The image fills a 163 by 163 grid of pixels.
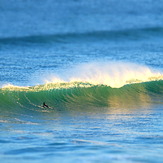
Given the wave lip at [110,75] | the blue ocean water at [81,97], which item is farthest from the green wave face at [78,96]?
the wave lip at [110,75]

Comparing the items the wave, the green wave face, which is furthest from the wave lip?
the green wave face

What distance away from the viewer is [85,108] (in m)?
14.6

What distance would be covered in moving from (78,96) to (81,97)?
91 millimetres

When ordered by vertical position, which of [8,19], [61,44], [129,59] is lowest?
[129,59]

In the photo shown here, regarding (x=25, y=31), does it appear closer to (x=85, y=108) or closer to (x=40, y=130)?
(x=85, y=108)

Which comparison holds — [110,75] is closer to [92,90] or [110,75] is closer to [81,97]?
[92,90]

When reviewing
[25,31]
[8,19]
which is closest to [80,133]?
[25,31]

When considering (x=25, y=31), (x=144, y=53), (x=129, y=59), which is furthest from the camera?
(x=25, y=31)

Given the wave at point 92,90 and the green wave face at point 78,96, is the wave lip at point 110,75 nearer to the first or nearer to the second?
the wave at point 92,90

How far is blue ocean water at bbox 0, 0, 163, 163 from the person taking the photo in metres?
10.0

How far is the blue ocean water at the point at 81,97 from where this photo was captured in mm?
10000

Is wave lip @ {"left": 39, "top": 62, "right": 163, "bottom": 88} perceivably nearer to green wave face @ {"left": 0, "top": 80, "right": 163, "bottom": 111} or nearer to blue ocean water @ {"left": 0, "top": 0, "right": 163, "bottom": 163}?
blue ocean water @ {"left": 0, "top": 0, "right": 163, "bottom": 163}

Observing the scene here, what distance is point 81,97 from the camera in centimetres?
1588

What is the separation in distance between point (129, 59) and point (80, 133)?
13092 millimetres
